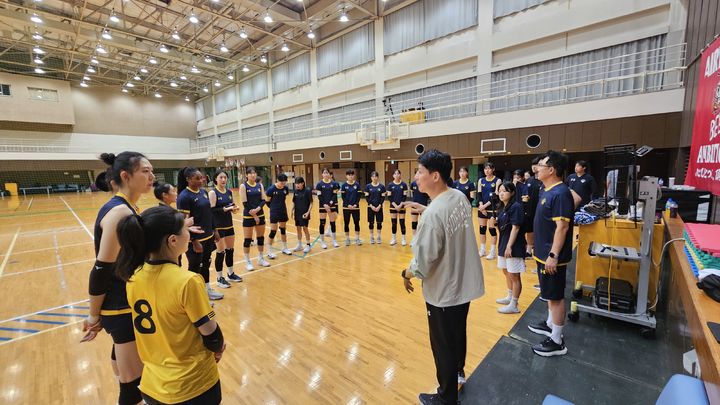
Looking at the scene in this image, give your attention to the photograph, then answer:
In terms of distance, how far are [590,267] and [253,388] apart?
4.22m

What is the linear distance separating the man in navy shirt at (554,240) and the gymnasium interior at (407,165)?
23cm

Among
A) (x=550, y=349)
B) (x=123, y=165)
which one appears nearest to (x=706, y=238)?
(x=550, y=349)

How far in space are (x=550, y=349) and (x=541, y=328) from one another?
0.43 metres

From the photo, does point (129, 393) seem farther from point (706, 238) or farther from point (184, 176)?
point (706, 238)

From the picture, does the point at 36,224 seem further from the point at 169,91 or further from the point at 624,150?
the point at 169,91

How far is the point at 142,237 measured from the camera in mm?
1327

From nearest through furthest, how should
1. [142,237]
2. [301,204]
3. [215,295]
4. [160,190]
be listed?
[142,237], [160,190], [215,295], [301,204]

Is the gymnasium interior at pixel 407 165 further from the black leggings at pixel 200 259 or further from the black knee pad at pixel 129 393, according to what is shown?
the black knee pad at pixel 129 393

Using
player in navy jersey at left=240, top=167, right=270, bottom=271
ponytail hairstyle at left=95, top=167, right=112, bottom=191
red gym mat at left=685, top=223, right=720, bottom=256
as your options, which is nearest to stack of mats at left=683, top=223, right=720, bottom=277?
red gym mat at left=685, top=223, right=720, bottom=256

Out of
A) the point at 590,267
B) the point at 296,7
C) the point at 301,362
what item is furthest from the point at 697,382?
the point at 296,7

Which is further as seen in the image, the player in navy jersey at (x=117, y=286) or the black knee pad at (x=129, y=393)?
the black knee pad at (x=129, y=393)

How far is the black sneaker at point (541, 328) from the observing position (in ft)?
10.5

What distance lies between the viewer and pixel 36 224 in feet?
37.3

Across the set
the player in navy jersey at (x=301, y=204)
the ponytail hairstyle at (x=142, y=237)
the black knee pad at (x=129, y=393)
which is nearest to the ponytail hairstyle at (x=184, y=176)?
the player in navy jersey at (x=301, y=204)
